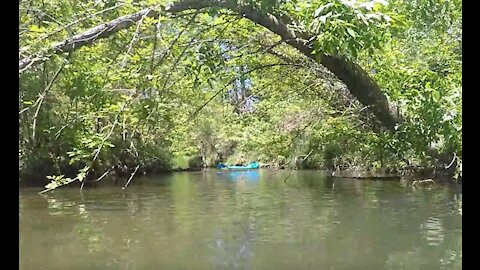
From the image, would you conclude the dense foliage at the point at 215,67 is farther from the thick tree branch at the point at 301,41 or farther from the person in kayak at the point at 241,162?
the person in kayak at the point at 241,162

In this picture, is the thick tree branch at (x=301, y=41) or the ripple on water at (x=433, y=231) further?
the ripple on water at (x=433, y=231)

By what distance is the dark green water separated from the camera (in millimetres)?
4805

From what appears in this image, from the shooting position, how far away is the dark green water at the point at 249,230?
189 inches

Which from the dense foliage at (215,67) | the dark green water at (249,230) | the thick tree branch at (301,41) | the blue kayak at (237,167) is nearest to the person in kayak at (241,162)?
the blue kayak at (237,167)

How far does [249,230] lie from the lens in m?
6.24

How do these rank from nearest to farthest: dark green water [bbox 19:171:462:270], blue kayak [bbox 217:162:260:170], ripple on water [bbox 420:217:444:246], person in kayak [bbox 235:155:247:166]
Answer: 1. dark green water [bbox 19:171:462:270]
2. ripple on water [bbox 420:217:444:246]
3. blue kayak [bbox 217:162:260:170]
4. person in kayak [bbox 235:155:247:166]

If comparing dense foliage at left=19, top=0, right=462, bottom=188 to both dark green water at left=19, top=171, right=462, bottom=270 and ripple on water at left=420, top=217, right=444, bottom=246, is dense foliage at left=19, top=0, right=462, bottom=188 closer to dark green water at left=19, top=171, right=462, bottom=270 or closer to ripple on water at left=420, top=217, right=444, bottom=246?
dark green water at left=19, top=171, right=462, bottom=270

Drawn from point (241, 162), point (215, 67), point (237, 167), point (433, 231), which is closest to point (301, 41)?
point (215, 67)

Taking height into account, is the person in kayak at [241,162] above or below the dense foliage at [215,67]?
below

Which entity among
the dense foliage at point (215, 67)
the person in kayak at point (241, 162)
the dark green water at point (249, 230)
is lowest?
the dark green water at point (249, 230)

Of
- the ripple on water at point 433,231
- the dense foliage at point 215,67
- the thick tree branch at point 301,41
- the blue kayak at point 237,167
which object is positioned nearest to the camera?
the dense foliage at point 215,67

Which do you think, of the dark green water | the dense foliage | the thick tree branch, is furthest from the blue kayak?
the thick tree branch

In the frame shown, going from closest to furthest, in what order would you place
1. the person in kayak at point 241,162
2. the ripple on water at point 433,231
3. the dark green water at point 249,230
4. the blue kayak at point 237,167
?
the dark green water at point 249,230, the ripple on water at point 433,231, the blue kayak at point 237,167, the person in kayak at point 241,162
